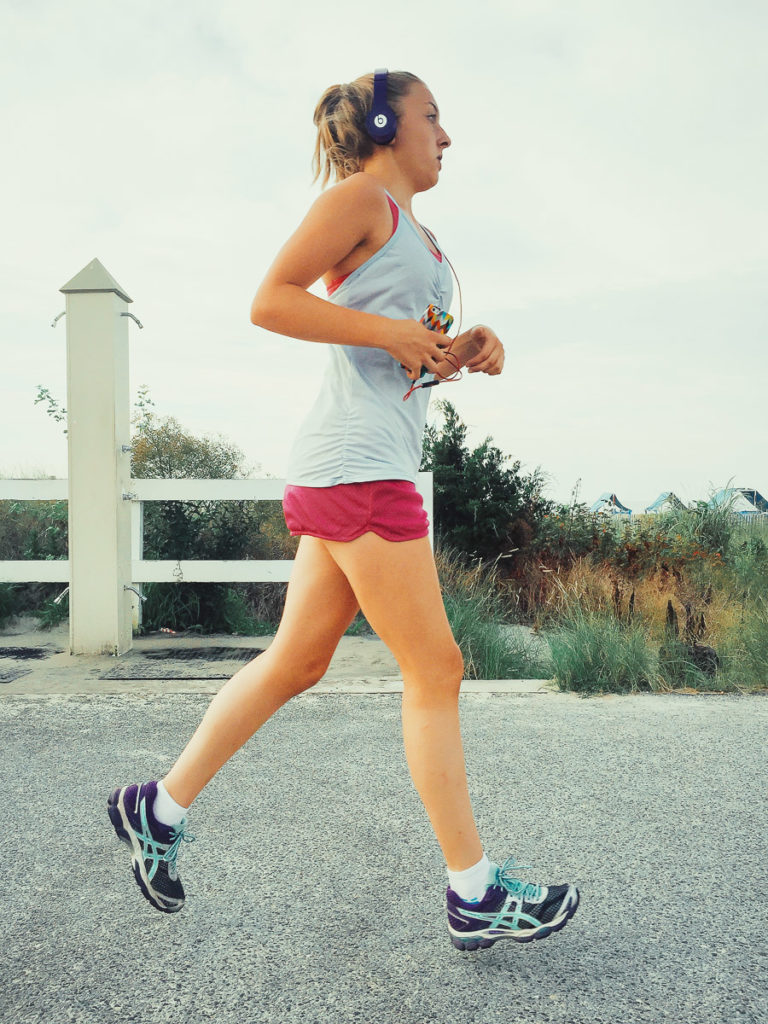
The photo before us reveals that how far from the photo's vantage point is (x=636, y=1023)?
5.98 feet

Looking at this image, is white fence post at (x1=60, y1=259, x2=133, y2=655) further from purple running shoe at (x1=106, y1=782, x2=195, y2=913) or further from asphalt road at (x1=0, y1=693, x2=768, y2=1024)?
purple running shoe at (x1=106, y1=782, x2=195, y2=913)

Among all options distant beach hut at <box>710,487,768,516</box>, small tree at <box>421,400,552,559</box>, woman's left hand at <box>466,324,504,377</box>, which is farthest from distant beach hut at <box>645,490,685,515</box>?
woman's left hand at <box>466,324,504,377</box>

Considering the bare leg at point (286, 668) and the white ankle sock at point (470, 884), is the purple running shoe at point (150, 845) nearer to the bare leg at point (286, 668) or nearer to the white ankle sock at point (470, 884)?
the bare leg at point (286, 668)

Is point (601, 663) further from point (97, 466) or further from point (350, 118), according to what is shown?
point (350, 118)

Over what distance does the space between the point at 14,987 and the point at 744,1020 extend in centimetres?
157

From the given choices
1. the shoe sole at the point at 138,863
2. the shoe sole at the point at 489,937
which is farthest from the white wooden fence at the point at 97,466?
the shoe sole at the point at 489,937

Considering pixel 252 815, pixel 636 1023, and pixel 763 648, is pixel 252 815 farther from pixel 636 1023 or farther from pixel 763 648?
pixel 763 648

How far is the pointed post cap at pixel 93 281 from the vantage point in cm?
616

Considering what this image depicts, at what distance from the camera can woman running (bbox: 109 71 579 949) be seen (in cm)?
200

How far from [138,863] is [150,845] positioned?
60 millimetres

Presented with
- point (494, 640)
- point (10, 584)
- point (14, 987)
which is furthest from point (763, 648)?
point (10, 584)

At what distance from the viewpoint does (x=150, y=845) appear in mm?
2211

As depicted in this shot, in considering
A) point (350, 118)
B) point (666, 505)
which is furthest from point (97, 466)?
point (666, 505)

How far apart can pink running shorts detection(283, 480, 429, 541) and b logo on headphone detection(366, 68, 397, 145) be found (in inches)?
32.7
